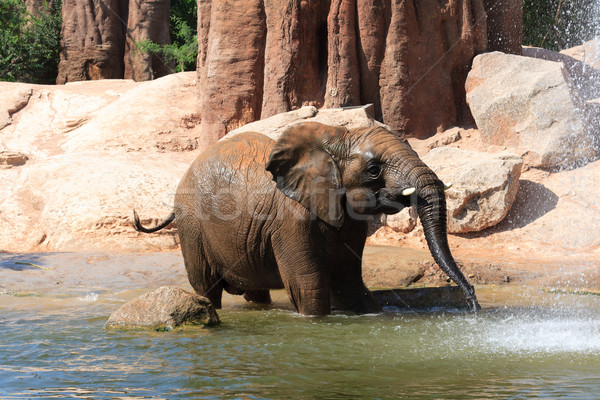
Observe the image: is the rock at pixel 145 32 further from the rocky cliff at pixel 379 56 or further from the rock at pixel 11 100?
the rocky cliff at pixel 379 56

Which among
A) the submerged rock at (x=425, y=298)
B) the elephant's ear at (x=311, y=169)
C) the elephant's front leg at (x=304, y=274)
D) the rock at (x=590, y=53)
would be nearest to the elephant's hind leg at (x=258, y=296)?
the submerged rock at (x=425, y=298)

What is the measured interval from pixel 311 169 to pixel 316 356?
1.68 metres

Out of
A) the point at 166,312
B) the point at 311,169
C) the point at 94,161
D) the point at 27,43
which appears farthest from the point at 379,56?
the point at 27,43

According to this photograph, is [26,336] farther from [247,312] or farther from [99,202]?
[99,202]

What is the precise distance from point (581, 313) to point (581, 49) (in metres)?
13.4

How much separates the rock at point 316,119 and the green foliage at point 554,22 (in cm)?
1224

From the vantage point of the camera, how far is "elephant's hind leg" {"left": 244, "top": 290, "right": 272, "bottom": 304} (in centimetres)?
807

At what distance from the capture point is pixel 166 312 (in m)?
6.59

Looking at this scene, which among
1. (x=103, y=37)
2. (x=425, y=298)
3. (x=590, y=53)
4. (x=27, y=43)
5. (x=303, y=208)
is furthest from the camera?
(x=103, y=37)

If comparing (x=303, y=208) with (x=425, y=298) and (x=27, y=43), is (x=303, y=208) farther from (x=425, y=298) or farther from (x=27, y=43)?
(x=27, y=43)

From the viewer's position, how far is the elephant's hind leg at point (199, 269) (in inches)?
297

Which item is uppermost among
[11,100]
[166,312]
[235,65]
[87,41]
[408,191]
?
[87,41]

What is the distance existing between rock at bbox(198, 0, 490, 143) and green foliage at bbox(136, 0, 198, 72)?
8.78 metres

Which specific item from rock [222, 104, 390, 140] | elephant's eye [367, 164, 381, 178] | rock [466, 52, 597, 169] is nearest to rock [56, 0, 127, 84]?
rock [222, 104, 390, 140]
